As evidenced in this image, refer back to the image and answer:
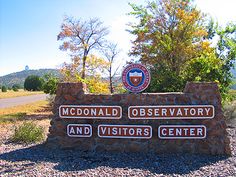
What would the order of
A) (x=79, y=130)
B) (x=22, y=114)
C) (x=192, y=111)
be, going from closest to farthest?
(x=192, y=111) → (x=79, y=130) → (x=22, y=114)

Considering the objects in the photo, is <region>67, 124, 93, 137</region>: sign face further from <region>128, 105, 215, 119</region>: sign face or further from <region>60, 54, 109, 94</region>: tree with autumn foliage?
<region>60, 54, 109, 94</region>: tree with autumn foliage

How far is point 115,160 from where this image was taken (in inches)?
299

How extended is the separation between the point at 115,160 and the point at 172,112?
190 cm

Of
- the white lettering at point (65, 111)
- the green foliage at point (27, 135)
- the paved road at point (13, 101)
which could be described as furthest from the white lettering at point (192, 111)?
the paved road at point (13, 101)

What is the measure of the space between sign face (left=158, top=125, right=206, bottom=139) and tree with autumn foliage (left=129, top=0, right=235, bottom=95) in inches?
273

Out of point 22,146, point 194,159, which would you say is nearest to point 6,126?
point 22,146

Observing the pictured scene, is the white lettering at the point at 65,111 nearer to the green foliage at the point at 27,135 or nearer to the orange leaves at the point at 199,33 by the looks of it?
the green foliage at the point at 27,135

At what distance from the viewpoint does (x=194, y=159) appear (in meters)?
7.63

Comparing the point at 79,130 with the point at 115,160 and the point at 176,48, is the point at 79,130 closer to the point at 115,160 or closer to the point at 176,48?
the point at 115,160

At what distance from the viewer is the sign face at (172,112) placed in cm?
802

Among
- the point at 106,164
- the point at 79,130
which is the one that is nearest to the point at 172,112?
the point at 106,164

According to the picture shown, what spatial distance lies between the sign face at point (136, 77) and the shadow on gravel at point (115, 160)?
1769 millimetres

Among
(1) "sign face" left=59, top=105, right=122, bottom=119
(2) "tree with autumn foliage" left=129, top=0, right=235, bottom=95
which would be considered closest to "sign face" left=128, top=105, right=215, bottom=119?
(1) "sign face" left=59, top=105, right=122, bottom=119

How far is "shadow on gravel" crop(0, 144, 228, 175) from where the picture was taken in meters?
6.93
